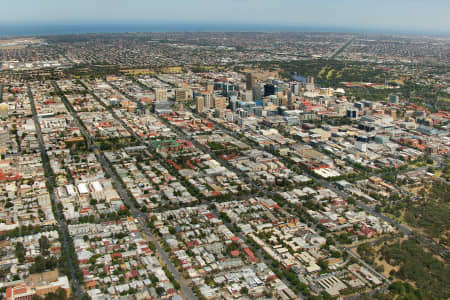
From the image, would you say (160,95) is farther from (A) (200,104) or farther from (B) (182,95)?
(A) (200,104)

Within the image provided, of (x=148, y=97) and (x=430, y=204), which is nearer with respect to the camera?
(x=430, y=204)

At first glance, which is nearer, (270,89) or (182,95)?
(182,95)

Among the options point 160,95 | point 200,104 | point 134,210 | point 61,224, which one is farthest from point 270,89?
point 61,224

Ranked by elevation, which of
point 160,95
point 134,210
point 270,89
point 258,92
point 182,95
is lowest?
point 134,210

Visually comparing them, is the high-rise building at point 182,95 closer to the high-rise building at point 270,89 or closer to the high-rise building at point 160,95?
the high-rise building at point 160,95

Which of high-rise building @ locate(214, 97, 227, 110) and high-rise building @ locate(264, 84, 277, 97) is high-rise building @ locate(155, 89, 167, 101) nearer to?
high-rise building @ locate(214, 97, 227, 110)

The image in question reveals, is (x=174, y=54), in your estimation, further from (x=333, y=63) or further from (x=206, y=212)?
(x=206, y=212)

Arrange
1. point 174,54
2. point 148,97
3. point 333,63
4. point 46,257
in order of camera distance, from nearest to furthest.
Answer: point 46,257, point 148,97, point 333,63, point 174,54

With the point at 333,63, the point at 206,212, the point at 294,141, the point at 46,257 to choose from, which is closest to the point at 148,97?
the point at 294,141
